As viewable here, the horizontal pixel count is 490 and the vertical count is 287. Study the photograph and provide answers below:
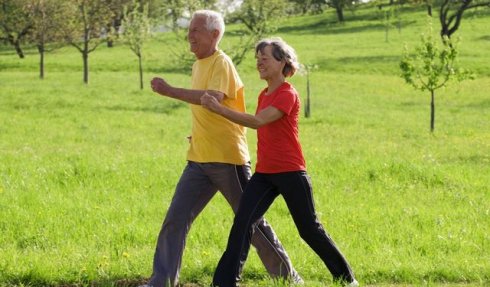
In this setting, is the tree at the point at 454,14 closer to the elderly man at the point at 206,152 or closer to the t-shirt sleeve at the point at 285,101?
the elderly man at the point at 206,152

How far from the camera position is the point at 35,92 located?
34.2 metres

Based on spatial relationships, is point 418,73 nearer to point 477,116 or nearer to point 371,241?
point 477,116

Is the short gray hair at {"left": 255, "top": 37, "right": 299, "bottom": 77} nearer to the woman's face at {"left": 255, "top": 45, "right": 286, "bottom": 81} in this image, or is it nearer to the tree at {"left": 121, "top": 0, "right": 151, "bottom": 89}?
the woman's face at {"left": 255, "top": 45, "right": 286, "bottom": 81}

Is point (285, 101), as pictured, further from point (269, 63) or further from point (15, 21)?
point (15, 21)

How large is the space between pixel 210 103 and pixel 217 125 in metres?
0.45

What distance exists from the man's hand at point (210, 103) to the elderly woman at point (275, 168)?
0.20 metres

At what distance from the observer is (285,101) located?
5918 millimetres

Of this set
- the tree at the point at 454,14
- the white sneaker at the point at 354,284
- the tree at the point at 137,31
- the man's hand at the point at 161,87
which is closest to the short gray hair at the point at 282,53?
the man's hand at the point at 161,87

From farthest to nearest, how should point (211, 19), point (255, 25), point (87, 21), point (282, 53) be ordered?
point (87, 21)
point (255, 25)
point (211, 19)
point (282, 53)

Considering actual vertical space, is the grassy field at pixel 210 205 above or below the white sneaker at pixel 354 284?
below

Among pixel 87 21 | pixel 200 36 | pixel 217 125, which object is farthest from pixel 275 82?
pixel 87 21

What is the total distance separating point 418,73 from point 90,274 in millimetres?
23686

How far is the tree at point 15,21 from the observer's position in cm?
5813

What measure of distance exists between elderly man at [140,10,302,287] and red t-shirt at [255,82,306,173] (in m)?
0.30
